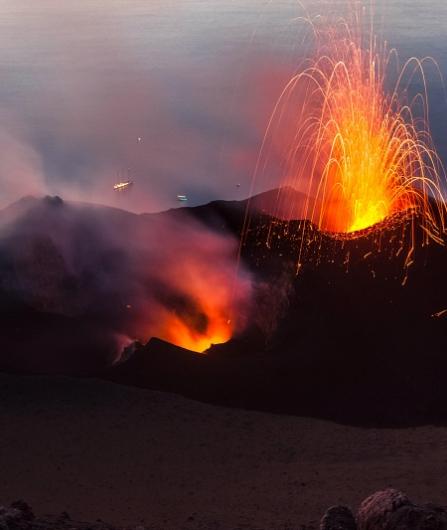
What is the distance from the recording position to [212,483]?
17.4 m

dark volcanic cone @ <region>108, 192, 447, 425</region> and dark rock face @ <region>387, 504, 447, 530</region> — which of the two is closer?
dark rock face @ <region>387, 504, 447, 530</region>

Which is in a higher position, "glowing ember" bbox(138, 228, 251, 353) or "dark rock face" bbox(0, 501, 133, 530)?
"glowing ember" bbox(138, 228, 251, 353)

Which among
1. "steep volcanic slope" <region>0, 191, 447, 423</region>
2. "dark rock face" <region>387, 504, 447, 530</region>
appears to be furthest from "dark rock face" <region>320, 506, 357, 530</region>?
"steep volcanic slope" <region>0, 191, 447, 423</region>

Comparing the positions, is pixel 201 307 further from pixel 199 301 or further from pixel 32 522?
pixel 32 522

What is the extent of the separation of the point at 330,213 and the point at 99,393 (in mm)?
12036

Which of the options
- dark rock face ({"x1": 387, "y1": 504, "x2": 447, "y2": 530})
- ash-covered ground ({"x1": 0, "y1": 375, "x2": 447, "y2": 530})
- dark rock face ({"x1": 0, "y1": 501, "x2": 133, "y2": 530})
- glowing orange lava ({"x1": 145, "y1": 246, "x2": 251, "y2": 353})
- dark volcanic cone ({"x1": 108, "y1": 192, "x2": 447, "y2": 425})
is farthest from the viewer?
glowing orange lava ({"x1": 145, "y1": 246, "x2": 251, "y2": 353})

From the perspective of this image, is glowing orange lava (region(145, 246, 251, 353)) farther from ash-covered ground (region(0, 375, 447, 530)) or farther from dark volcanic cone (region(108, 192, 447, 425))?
ash-covered ground (region(0, 375, 447, 530))

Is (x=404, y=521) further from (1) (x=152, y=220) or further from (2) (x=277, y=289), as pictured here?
(1) (x=152, y=220)

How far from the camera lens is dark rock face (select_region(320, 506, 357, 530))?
13.8 m

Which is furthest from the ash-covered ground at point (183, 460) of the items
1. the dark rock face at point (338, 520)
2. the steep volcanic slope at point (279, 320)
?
the dark rock face at point (338, 520)

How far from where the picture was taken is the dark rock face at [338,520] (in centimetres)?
1380

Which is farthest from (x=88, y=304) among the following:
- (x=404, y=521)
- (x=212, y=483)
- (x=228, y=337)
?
(x=404, y=521)

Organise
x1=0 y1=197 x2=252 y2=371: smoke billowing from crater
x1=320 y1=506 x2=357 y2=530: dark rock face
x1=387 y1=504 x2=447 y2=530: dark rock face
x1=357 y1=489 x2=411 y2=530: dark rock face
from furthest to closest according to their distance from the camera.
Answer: x1=0 y1=197 x2=252 y2=371: smoke billowing from crater < x1=320 y1=506 x2=357 y2=530: dark rock face < x1=357 y1=489 x2=411 y2=530: dark rock face < x1=387 y1=504 x2=447 y2=530: dark rock face

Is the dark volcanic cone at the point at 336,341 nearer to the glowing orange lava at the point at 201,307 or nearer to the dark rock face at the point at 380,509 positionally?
the glowing orange lava at the point at 201,307
